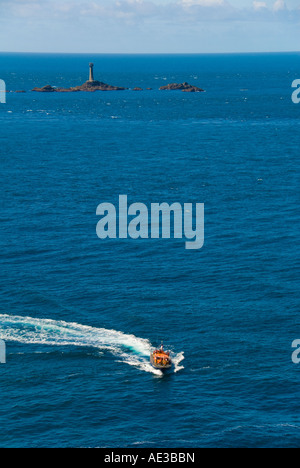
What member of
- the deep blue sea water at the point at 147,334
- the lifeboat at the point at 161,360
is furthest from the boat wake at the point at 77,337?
the lifeboat at the point at 161,360

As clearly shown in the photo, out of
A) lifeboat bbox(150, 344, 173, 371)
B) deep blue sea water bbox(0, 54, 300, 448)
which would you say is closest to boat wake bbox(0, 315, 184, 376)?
deep blue sea water bbox(0, 54, 300, 448)

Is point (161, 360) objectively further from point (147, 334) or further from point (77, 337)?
point (77, 337)

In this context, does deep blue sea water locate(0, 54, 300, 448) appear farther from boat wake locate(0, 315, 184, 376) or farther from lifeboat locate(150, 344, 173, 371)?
lifeboat locate(150, 344, 173, 371)
